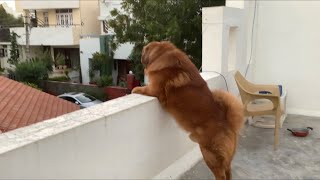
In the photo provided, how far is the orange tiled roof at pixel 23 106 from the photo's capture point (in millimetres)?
6347

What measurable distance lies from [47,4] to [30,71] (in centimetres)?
645

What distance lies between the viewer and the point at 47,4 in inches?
874

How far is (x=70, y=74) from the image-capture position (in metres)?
21.0

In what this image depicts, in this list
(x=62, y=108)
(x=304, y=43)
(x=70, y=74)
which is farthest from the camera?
(x=70, y=74)

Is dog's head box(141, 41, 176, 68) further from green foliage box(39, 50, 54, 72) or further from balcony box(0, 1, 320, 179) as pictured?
green foliage box(39, 50, 54, 72)

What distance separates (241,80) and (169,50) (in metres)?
1.91

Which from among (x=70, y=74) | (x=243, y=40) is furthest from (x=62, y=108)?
(x=70, y=74)

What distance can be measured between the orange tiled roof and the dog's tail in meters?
4.49

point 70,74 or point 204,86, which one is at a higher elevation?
point 204,86

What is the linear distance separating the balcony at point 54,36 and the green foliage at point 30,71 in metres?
2.43

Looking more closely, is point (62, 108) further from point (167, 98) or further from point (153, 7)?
point (167, 98)

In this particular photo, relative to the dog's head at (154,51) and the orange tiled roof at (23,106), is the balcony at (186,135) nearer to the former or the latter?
the dog's head at (154,51)

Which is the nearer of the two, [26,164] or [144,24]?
[26,164]

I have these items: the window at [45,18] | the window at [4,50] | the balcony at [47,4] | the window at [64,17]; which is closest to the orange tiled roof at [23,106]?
the balcony at [47,4]
